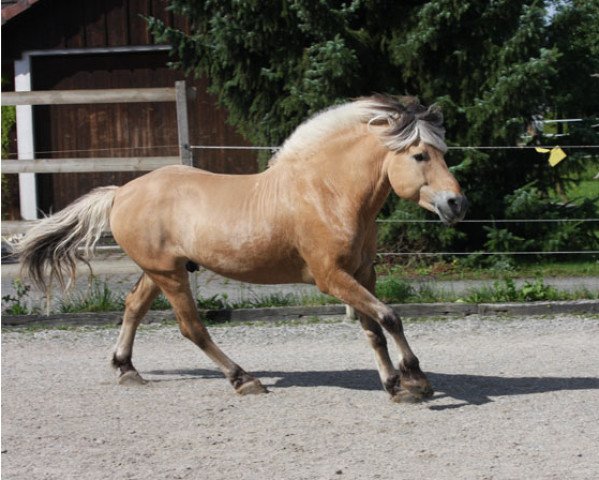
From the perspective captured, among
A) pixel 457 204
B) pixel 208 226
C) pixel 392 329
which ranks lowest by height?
pixel 392 329

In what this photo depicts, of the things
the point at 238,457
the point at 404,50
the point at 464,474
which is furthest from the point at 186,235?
the point at 404,50

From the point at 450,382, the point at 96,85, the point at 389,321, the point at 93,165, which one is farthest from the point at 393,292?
the point at 96,85

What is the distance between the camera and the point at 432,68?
11422mm

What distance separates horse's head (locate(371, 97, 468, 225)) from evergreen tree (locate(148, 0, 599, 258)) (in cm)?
438

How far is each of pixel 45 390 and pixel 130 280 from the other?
209 inches

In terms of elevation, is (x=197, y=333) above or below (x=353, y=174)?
below

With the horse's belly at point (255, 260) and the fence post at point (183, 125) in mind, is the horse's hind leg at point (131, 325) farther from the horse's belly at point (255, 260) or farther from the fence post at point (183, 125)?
the fence post at point (183, 125)

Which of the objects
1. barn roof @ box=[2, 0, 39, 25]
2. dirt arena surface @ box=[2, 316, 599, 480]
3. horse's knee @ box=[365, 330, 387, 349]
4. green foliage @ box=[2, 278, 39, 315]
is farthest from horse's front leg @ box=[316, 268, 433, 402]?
barn roof @ box=[2, 0, 39, 25]

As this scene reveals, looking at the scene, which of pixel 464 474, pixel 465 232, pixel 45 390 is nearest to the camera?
pixel 464 474

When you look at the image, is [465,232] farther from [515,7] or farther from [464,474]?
[464,474]

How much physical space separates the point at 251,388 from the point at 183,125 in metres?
3.62

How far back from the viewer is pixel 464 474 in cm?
470

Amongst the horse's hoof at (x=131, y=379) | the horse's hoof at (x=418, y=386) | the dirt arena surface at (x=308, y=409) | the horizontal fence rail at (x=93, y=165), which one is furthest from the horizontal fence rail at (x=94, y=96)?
the horse's hoof at (x=418, y=386)

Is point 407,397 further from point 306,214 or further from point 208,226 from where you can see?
point 208,226
